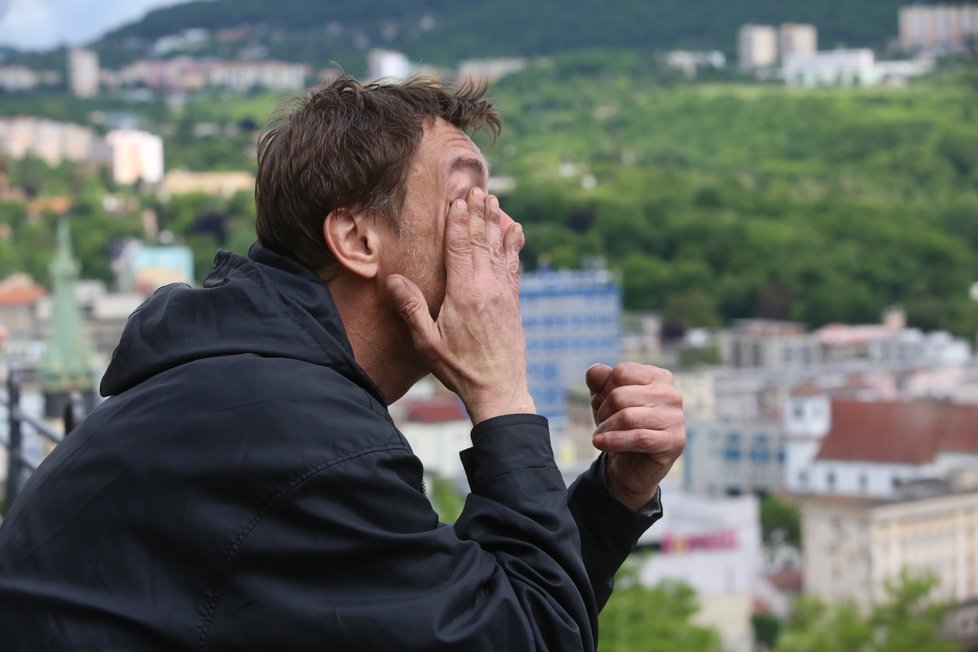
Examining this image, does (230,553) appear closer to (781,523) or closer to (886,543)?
(886,543)

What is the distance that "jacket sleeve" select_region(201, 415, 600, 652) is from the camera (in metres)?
1.32

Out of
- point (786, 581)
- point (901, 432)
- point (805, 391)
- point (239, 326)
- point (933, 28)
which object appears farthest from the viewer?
point (933, 28)

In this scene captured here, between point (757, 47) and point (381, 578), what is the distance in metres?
118

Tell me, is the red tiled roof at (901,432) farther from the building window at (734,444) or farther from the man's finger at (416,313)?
the man's finger at (416,313)

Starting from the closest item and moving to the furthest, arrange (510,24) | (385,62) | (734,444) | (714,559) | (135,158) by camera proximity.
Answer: (714,559)
(734,444)
(135,158)
(385,62)
(510,24)

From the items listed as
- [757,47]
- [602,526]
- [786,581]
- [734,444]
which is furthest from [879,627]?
[757,47]

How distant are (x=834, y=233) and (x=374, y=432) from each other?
246 ft

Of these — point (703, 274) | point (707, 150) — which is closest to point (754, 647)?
point (703, 274)

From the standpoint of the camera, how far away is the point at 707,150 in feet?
302

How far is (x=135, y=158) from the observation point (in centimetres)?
9088

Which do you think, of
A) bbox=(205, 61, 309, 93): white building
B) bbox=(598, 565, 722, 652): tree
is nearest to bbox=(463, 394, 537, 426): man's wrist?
bbox=(598, 565, 722, 652): tree

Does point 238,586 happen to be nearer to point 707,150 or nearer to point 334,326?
point 334,326

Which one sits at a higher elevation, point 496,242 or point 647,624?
point 496,242

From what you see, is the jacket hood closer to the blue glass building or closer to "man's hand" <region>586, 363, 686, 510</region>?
"man's hand" <region>586, 363, 686, 510</region>
